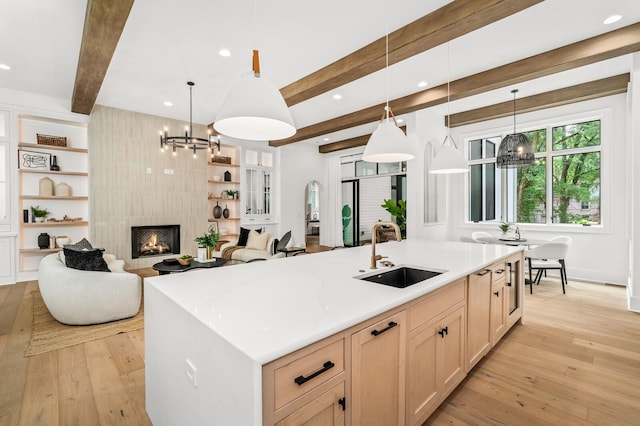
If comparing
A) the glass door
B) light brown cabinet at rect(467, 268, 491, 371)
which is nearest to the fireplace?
the glass door

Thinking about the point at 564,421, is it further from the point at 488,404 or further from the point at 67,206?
the point at 67,206

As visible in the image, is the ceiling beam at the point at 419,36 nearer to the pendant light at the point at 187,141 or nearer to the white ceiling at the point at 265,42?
the white ceiling at the point at 265,42

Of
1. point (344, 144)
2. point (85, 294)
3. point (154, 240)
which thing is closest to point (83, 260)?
point (85, 294)

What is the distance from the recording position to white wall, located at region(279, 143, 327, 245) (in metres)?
8.28

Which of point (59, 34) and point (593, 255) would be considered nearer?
point (59, 34)

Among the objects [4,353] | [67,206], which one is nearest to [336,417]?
[4,353]

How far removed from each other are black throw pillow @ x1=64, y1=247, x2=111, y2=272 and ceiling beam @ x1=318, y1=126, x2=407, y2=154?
6313 mm

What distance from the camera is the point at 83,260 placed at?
125 inches

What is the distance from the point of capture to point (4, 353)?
2.58 metres

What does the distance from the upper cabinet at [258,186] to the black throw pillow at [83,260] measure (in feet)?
14.2

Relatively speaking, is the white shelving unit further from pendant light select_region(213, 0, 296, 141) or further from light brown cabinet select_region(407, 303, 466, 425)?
light brown cabinet select_region(407, 303, 466, 425)

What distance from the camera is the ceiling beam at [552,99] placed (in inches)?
176

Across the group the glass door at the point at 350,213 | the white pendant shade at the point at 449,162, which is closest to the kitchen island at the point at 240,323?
the white pendant shade at the point at 449,162

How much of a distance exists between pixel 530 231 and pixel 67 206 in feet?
28.7
